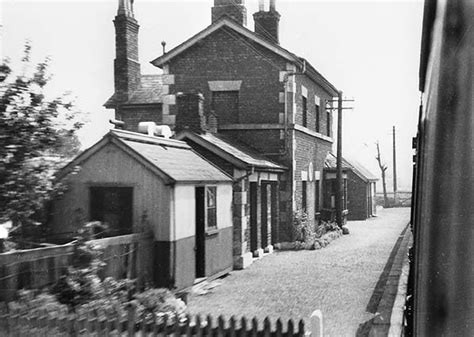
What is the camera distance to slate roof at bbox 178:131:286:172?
14.2 m

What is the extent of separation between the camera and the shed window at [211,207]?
40.7 feet

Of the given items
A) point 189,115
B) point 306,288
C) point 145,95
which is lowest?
point 306,288

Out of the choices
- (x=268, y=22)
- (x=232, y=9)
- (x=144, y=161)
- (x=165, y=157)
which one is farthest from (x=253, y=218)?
(x=268, y=22)

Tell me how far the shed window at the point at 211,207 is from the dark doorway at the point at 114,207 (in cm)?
234

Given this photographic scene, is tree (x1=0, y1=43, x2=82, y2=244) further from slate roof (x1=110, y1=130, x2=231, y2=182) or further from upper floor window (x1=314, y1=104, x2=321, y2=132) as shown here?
upper floor window (x1=314, y1=104, x2=321, y2=132)

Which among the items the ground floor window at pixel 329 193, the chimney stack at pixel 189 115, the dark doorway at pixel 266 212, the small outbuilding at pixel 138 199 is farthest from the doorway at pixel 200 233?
the ground floor window at pixel 329 193

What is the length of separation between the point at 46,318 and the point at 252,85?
44.9 feet

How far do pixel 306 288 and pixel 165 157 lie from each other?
13.4 feet

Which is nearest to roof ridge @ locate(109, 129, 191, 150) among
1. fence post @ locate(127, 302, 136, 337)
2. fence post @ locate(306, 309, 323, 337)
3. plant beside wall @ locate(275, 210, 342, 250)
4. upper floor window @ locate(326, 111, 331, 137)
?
fence post @ locate(127, 302, 136, 337)

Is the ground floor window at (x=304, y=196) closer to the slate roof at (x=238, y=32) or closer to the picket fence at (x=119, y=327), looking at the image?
the slate roof at (x=238, y=32)

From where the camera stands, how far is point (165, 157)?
11.3 metres

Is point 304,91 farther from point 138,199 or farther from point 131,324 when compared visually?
point 131,324

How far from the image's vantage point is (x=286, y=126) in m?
17.7

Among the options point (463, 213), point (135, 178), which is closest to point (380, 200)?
point (135, 178)
